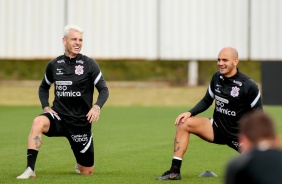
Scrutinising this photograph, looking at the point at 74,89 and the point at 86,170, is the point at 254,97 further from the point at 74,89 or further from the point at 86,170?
the point at 86,170

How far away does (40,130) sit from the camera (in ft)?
33.6

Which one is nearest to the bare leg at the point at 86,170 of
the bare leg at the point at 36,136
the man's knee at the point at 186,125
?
the bare leg at the point at 36,136


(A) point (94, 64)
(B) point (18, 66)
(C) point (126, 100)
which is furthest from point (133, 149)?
(B) point (18, 66)

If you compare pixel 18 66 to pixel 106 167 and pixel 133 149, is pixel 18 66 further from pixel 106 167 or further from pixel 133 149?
pixel 106 167

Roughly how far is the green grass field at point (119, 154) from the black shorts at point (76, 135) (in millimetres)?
272

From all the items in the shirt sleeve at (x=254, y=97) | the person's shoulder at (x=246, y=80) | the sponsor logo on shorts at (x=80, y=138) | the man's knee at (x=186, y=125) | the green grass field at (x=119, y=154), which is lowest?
the green grass field at (x=119, y=154)

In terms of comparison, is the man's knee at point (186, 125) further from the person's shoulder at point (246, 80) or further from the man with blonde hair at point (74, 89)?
the man with blonde hair at point (74, 89)

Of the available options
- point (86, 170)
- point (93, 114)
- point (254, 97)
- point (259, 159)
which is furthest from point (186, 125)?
point (259, 159)

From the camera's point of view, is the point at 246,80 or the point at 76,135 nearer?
the point at 246,80

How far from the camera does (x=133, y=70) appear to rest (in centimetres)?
3619

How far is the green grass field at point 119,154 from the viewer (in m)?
10.6

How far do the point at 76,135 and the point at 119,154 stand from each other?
2.93 metres

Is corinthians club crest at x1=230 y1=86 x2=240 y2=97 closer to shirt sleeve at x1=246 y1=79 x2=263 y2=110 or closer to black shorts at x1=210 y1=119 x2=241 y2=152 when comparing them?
shirt sleeve at x1=246 y1=79 x2=263 y2=110

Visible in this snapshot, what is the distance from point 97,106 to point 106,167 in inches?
66.1
